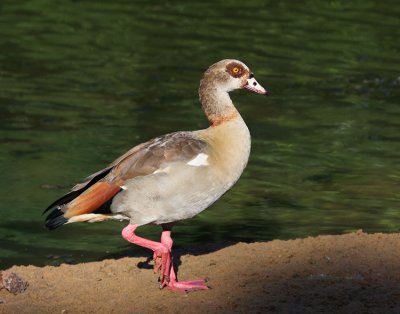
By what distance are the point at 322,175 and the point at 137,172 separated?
471cm

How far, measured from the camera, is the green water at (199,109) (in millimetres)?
10695

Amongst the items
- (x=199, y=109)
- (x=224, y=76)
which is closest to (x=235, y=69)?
(x=224, y=76)

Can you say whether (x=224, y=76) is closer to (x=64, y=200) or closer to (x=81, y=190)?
(x=81, y=190)

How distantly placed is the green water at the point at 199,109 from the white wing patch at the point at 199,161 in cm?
198

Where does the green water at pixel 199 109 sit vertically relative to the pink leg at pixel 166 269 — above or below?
below

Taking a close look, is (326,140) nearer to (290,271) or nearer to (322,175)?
(322,175)

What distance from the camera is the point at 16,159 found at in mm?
12547

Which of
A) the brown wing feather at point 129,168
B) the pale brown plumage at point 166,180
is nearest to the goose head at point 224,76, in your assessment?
the pale brown plumage at point 166,180

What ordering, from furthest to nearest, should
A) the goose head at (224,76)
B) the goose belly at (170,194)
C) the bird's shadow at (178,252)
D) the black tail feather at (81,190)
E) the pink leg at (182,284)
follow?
the bird's shadow at (178,252), the goose head at (224,76), the black tail feather at (81,190), the goose belly at (170,194), the pink leg at (182,284)

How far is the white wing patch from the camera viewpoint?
7961mm

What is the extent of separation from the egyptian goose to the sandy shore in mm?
291

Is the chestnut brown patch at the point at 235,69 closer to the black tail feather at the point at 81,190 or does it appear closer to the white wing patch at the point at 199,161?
the white wing patch at the point at 199,161

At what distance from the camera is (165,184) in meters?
7.95

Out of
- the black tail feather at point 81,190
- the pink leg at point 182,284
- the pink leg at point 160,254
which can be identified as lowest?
the pink leg at point 182,284
